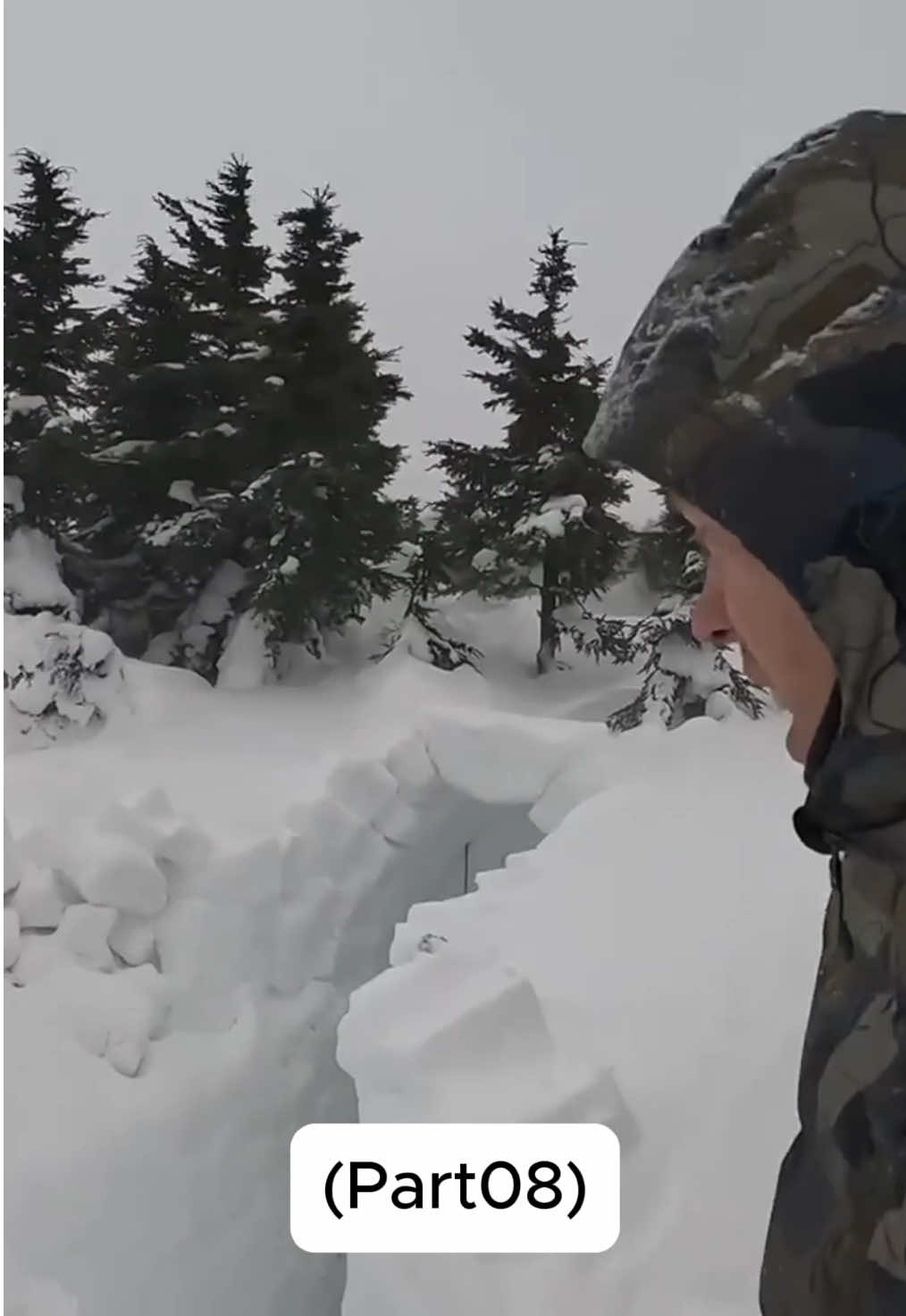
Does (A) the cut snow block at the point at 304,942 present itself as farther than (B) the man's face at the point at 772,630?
Yes

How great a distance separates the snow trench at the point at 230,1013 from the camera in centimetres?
88

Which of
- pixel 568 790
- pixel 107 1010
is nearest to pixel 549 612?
pixel 568 790

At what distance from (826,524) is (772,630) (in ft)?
0.16

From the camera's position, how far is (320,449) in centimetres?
131

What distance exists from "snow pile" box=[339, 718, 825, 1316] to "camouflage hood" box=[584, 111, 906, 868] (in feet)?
1.44

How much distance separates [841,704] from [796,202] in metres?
0.15

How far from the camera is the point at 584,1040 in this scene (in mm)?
787

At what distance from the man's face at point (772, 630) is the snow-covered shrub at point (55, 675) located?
1117mm

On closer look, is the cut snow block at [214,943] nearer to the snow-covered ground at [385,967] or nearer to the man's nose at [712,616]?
the snow-covered ground at [385,967]

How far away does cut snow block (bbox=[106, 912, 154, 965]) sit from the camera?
120 centimetres

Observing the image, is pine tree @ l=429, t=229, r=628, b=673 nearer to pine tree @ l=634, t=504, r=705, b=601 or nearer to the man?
pine tree @ l=634, t=504, r=705, b=601

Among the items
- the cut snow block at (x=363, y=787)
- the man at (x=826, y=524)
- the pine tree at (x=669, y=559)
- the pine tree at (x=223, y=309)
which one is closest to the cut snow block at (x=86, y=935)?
the cut snow block at (x=363, y=787)

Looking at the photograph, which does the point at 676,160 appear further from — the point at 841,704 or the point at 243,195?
the point at 841,704

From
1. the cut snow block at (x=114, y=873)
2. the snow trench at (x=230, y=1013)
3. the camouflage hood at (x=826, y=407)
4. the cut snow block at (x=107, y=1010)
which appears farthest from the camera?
the cut snow block at (x=114, y=873)
